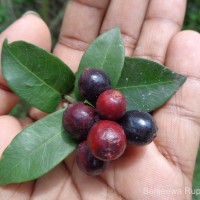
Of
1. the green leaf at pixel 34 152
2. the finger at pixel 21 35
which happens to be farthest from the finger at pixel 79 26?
the green leaf at pixel 34 152

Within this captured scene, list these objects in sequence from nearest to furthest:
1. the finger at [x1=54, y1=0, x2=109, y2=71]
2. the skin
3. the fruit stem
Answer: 1. the skin
2. the fruit stem
3. the finger at [x1=54, y1=0, x2=109, y2=71]

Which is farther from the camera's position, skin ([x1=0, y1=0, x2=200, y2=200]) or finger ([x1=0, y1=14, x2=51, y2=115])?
finger ([x1=0, y1=14, x2=51, y2=115])

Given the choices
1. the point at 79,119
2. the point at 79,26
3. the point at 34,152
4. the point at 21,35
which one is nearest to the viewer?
the point at 79,119

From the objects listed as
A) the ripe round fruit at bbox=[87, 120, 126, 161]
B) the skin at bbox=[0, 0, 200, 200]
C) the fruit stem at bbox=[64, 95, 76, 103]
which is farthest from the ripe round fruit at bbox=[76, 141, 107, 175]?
the fruit stem at bbox=[64, 95, 76, 103]

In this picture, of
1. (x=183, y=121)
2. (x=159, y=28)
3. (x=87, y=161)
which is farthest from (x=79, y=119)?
(x=159, y=28)

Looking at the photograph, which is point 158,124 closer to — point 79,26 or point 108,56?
point 108,56

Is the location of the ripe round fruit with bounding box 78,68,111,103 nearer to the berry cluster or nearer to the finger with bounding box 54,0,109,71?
the berry cluster

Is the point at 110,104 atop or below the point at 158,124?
atop
